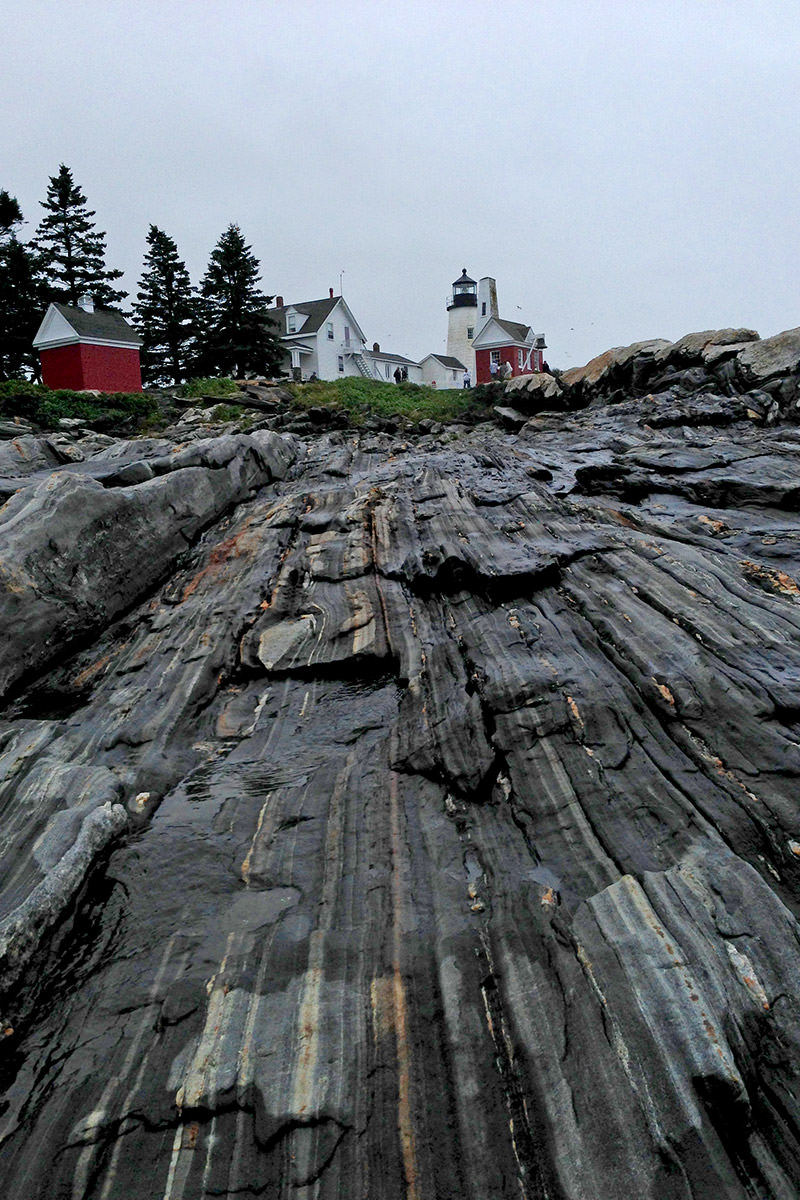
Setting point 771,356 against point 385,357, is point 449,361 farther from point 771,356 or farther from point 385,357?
point 771,356

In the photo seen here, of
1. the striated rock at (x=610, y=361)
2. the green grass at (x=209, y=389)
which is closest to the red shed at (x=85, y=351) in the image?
the green grass at (x=209, y=389)

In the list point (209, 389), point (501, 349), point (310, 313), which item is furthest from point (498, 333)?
point (209, 389)

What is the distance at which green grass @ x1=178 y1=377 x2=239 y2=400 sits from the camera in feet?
118

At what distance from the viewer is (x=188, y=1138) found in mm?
3971

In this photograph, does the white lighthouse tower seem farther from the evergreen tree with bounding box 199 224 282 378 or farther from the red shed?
the red shed

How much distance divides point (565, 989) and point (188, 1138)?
2.45m

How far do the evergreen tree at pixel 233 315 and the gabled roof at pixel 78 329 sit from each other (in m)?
5.78

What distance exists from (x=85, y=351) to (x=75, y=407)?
32.4 feet

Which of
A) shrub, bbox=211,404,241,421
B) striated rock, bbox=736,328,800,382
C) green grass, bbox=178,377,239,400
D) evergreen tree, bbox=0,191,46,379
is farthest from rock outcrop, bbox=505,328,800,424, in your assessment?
evergreen tree, bbox=0,191,46,379

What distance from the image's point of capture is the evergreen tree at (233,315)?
4606cm

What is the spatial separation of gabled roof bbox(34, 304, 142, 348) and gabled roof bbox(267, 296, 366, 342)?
790 inches

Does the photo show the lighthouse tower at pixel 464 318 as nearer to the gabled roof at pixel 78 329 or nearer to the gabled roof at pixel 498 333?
the gabled roof at pixel 498 333

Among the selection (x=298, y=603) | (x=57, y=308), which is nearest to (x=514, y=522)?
(x=298, y=603)

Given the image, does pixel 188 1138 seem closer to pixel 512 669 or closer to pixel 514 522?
pixel 512 669
